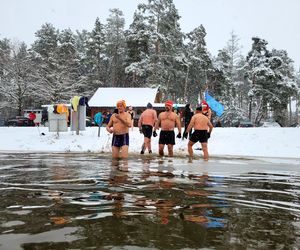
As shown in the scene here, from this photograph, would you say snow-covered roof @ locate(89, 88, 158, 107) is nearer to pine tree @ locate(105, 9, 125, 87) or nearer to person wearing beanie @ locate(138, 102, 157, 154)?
pine tree @ locate(105, 9, 125, 87)

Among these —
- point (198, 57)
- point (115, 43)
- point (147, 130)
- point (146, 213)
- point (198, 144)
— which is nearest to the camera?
point (146, 213)

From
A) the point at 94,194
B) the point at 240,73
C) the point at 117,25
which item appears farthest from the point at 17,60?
the point at 94,194

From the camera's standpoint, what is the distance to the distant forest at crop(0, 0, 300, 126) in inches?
2010

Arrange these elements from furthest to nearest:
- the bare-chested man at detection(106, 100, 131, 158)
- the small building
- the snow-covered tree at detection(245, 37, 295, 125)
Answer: the snow-covered tree at detection(245, 37, 295, 125)
the small building
the bare-chested man at detection(106, 100, 131, 158)

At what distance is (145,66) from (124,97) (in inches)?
364

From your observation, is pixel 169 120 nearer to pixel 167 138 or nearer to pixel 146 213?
pixel 167 138

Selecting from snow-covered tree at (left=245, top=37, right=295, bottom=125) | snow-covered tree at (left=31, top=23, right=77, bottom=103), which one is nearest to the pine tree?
snow-covered tree at (left=31, top=23, right=77, bottom=103)

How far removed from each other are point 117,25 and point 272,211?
203 ft

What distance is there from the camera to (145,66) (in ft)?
173

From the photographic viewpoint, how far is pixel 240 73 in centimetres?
7700

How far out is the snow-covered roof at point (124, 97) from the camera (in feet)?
143

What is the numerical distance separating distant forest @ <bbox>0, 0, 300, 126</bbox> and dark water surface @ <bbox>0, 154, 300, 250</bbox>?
42967mm

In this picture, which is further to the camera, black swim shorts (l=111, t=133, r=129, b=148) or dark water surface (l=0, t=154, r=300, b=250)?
black swim shorts (l=111, t=133, r=129, b=148)

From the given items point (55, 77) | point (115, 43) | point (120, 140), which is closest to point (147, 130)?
point (120, 140)
